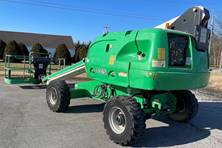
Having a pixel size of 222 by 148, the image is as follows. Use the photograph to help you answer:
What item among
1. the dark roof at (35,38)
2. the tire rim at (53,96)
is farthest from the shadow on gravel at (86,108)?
the dark roof at (35,38)

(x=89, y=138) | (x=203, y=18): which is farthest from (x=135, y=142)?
(x=203, y=18)

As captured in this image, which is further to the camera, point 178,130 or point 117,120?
point 178,130

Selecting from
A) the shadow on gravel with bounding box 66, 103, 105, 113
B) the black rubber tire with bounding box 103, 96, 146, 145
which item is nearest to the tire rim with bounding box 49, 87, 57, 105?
the shadow on gravel with bounding box 66, 103, 105, 113

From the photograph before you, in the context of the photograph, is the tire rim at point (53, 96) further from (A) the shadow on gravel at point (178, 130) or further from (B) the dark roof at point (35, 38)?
(B) the dark roof at point (35, 38)

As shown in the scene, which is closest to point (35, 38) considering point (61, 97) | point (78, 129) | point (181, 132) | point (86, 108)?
point (86, 108)

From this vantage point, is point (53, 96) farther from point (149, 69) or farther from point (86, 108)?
point (149, 69)

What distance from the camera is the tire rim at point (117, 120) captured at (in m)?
5.74

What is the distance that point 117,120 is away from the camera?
19.2 feet

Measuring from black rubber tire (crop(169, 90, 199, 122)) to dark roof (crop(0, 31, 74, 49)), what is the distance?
55.3m

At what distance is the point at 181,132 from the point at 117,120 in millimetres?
1607

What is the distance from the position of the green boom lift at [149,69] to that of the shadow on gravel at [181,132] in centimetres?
33

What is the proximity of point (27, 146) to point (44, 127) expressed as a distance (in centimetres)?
121

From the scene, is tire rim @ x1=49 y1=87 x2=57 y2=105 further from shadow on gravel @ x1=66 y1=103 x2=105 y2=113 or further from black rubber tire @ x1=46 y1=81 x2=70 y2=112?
shadow on gravel @ x1=66 y1=103 x2=105 y2=113

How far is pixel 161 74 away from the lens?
5383mm
